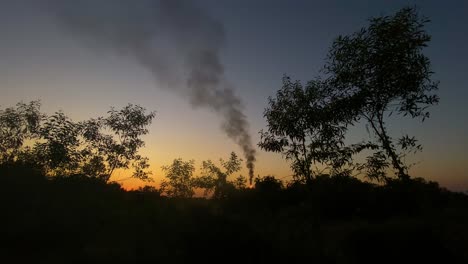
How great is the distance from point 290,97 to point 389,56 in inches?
458

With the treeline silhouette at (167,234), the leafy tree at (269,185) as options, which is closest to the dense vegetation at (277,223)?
the treeline silhouette at (167,234)

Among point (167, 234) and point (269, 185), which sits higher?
point (269, 185)

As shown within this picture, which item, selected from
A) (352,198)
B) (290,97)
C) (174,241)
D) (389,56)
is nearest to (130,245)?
(174,241)

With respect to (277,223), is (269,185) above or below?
above

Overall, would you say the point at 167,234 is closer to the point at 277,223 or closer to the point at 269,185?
the point at 277,223

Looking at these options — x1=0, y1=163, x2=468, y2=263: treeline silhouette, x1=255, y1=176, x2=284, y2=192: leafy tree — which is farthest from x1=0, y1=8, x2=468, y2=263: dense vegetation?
x1=255, y1=176, x2=284, y2=192: leafy tree

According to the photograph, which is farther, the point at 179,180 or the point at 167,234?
the point at 179,180

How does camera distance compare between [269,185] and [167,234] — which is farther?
[269,185]

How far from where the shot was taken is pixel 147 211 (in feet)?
107

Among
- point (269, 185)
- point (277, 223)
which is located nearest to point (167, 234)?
point (277, 223)

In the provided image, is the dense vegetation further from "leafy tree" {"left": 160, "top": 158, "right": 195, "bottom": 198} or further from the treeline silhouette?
"leafy tree" {"left": 160, "top": 158, "right": 195, "bottom": 198}

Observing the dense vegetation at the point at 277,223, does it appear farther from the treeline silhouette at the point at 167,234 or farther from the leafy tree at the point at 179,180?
the leafy tree at the point at 179,180

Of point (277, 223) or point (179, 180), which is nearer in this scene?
point (277, 223)

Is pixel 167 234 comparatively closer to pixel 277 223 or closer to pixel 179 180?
pixel 277 223
